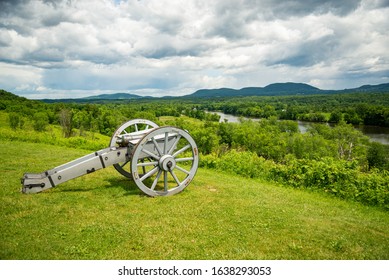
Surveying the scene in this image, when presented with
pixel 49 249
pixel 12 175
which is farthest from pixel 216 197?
pixel 12 175

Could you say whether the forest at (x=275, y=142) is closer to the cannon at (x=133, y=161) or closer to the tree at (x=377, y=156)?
the tree at (x=377, y=156)

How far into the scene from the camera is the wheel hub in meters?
7.05

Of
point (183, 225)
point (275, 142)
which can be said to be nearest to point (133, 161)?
point (183, 225)

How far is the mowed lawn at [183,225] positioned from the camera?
4.61m

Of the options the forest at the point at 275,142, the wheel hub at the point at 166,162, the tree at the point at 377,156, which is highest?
the wheel hub at the point at 166,162

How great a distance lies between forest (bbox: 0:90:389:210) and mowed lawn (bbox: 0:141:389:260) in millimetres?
997

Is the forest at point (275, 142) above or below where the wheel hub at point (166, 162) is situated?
below

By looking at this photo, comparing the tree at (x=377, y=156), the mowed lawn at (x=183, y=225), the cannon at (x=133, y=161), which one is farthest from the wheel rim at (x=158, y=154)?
the tree at (x=377, y=156)

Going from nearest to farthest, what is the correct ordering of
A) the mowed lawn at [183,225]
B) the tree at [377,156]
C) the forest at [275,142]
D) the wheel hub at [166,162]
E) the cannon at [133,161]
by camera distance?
the mowed lawn at [183,225]
the cannon at [133,161]
the wheel hub at [166,162]
the forest at [275,142]
the tree at [377,156]

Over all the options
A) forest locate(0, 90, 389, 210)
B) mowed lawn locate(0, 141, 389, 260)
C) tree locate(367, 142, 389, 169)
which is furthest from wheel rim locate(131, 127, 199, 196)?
tree locate(367, 142, 389, 169)

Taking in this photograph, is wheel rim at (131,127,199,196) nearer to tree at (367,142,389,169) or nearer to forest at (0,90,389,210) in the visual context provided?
forest at (0,90,389,210)

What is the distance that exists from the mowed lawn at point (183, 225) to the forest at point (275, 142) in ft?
3.27

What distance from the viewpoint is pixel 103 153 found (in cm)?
693

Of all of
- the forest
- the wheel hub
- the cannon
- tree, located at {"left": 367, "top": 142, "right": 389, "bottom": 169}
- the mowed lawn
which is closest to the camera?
the mowed lawn
